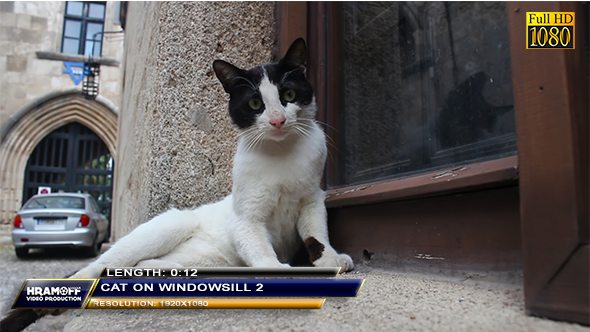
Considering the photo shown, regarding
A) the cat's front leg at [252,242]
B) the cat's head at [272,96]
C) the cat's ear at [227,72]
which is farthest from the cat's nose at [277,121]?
the cat's front leg at [252,242]

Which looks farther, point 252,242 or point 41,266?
point 41,266

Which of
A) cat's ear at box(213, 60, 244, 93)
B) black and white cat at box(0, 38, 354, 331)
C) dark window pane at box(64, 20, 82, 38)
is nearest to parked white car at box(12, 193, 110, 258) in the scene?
black and white cat at box(0, 38, 354, 331)

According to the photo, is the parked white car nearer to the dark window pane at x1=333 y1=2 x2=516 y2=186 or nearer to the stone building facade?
the stone building facade

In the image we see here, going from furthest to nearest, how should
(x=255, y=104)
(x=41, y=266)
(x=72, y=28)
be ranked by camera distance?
(x=72, y=28), (x=41, y=266), (x=255, y=104)

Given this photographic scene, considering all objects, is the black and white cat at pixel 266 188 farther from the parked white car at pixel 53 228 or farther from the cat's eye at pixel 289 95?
the parked white car at pixel 53 228

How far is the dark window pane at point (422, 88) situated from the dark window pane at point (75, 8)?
501 inches

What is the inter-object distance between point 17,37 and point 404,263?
13404 millimetres

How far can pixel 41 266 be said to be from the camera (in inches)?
221

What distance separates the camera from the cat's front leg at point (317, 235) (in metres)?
1.37

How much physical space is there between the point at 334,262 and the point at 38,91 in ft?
41.3

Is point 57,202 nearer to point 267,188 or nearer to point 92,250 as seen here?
point 92,250

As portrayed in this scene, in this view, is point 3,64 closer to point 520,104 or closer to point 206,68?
point 206,68

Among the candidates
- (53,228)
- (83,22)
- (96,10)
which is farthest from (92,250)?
(96,10)

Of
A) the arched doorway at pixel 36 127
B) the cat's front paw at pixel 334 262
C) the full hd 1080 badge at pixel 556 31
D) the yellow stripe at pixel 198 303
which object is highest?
the arched doorway at pixel 36 127
